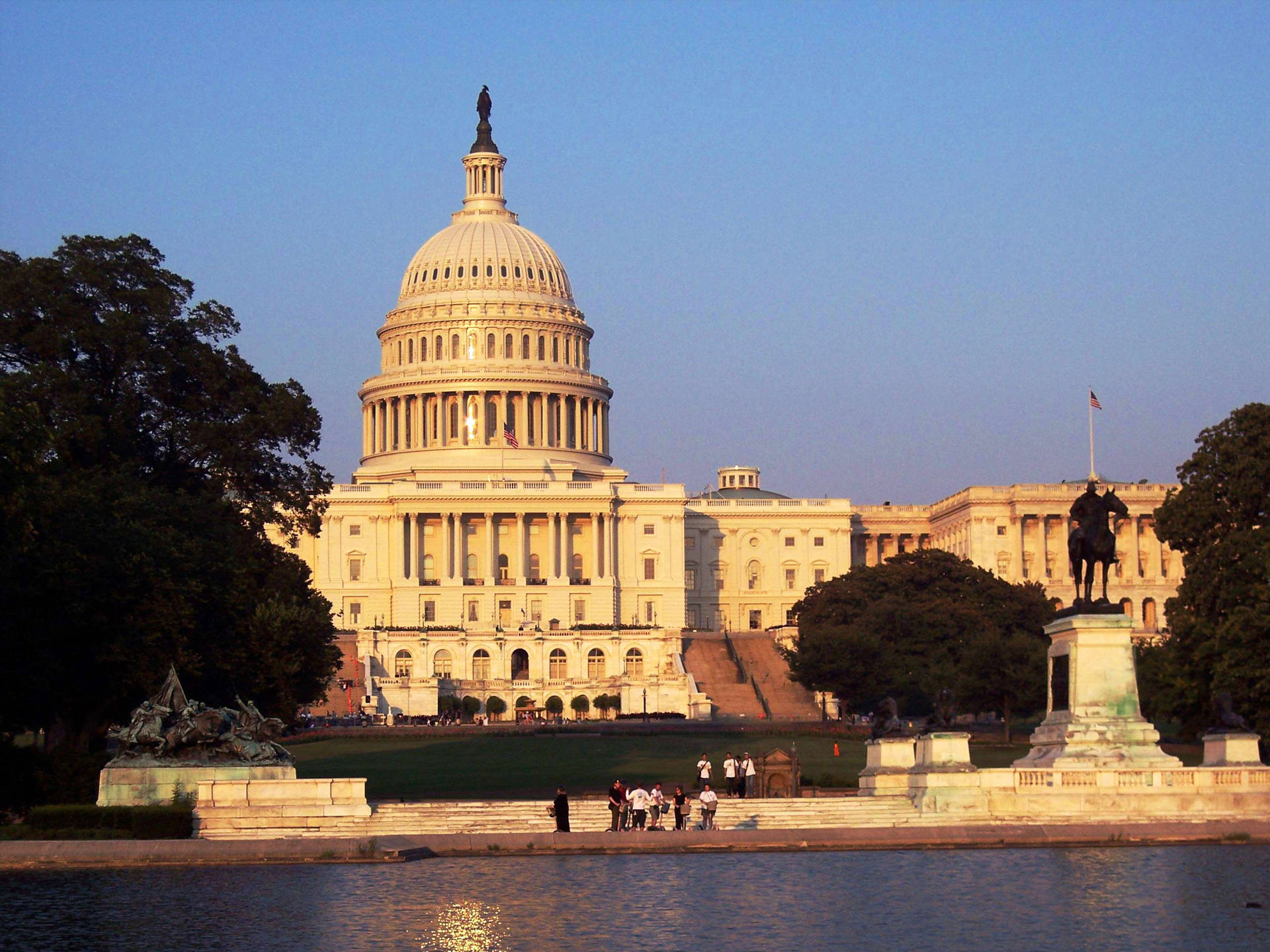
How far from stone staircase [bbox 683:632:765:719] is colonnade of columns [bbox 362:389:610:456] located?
30.5 metres

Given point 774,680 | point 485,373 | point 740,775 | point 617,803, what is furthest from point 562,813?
point 485,373

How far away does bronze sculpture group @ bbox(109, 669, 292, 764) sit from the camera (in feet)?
133

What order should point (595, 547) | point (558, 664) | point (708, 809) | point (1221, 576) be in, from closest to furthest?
1. point (708, 809)
2. point (1221, 576)
3. point (558, 664)
4. point (595, 547)

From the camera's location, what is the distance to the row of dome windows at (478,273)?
559ft

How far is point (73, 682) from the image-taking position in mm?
47844

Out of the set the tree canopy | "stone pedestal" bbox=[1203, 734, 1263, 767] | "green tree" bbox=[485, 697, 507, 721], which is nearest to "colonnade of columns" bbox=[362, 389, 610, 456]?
"green tree" bbox=[485, 697, 507, 721]

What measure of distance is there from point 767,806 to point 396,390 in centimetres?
12908

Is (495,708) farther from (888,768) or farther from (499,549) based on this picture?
(888,768)

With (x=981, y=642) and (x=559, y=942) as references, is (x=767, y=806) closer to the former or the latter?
(x=559, y=942)

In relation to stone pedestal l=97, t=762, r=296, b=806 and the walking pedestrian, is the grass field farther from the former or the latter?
stone pedestal l=97, t=762, r=296, b=806

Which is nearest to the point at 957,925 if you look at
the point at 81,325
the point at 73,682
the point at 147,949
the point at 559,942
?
the point at 559,942

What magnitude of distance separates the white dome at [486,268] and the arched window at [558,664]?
4492cm

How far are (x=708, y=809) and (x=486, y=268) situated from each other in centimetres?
13205

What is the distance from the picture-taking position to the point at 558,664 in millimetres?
132625
